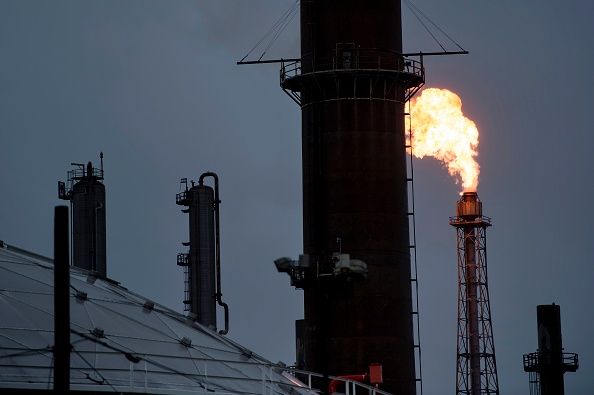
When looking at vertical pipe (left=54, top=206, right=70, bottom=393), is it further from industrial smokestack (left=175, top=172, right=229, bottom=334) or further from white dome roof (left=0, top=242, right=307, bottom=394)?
industrial smokestack (left=175, top=172, right=229, bottom=334)

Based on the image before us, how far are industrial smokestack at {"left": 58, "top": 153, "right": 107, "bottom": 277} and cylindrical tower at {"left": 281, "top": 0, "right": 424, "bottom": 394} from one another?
12005 millimetres

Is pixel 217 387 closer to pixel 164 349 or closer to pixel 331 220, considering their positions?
pixel 164 349

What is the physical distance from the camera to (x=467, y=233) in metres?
112

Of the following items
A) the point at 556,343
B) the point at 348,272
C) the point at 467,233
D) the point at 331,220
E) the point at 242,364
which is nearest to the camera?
the point at 348,272

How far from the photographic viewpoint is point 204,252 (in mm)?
85750

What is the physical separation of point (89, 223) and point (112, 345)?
3815 cm

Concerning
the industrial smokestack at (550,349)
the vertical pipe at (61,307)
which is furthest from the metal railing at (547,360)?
the vertical pipe at (61,307)

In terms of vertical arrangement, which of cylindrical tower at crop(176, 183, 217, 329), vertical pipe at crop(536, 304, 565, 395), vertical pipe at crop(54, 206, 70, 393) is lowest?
vertical pipe at crop(54, 206, 70, 393)

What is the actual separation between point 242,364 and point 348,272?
28.4 ft

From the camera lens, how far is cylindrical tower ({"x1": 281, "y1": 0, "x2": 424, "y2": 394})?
78.8 metres

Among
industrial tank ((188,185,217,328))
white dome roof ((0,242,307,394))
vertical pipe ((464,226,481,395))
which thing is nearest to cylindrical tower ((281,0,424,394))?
industrial tank ((188,185,217,328))

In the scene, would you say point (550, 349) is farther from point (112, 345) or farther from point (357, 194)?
point (112, 345)

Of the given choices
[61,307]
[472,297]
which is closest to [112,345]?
[61,307]

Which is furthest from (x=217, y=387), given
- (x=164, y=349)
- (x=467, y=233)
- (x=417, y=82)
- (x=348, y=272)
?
(x=467, y=233)
